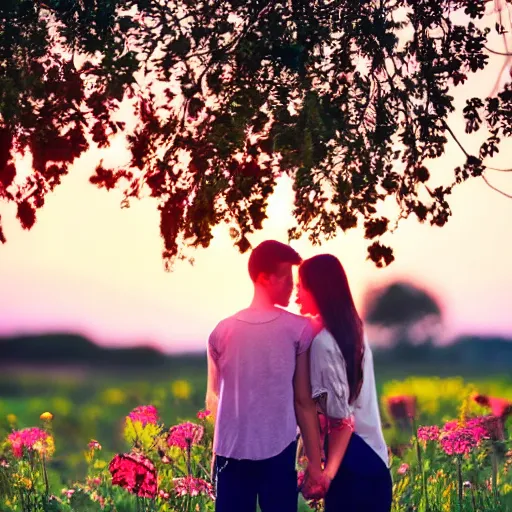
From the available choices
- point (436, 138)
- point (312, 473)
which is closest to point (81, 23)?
point (436, 138)

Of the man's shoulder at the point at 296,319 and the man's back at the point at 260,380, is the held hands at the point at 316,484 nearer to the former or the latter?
the man's back at the point at 260,380

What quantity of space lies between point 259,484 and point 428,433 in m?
2.99

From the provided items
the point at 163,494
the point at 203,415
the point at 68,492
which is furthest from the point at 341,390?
the point at 68,492

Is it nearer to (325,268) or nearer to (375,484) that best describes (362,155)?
(325,268)

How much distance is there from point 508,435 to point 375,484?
369 cm

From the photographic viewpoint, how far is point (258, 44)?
264 inches

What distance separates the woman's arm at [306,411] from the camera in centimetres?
459

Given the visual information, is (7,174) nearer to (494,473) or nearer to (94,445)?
(94,445)

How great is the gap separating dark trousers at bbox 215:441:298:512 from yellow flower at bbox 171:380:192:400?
3975 millimetres

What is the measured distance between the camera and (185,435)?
6426 millimetres

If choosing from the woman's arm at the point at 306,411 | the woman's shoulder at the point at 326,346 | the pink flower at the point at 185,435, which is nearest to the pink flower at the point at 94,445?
the pink flower at the point at 185,435

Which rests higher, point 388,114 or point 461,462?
point 388,114

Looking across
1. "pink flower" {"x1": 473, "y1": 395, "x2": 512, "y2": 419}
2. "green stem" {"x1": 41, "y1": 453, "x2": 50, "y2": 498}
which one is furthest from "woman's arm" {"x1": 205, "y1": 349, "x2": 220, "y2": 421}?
"pink flower" {"x1": 473, "y1": 395, "x2": 512, "y2": 419}

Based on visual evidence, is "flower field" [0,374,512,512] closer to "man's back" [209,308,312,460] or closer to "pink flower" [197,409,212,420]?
"pink flower" [197,409,212,420]
